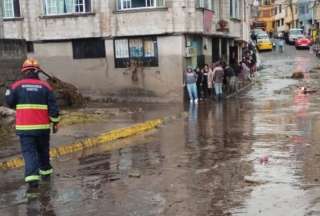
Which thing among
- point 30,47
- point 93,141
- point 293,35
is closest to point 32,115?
point 93,141

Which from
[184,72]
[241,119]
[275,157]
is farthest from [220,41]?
[275,157]

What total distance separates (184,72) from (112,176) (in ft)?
56.3

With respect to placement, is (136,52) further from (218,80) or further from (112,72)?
(218,80)

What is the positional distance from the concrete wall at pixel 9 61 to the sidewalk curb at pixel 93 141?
480 cm

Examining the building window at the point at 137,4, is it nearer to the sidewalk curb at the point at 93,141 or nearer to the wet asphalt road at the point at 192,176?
the sidewalk curb at the point at 93,141

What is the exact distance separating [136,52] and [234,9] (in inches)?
460

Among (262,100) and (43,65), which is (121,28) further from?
(262,100)

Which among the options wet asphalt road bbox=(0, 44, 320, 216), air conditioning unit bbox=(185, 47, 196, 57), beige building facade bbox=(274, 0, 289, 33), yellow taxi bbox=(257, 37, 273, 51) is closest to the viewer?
wet asphalt road bbox=(0, 44, 320, 216)

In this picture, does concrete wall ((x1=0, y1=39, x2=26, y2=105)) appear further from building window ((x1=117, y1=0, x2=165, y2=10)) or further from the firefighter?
the firefighter

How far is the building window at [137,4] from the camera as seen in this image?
26438 mm

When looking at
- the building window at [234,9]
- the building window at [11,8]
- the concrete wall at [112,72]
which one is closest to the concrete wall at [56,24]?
the building window at [11,8]

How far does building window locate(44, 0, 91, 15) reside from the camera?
2761 centimetres

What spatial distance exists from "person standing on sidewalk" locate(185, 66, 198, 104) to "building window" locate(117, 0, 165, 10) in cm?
311

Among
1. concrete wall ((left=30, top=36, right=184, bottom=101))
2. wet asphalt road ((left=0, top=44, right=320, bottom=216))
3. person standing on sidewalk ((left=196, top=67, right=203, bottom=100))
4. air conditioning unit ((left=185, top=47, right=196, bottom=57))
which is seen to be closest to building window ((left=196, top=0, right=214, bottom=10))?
air conditioning unit ((left=185, top=47, right=196, bottom=57))
